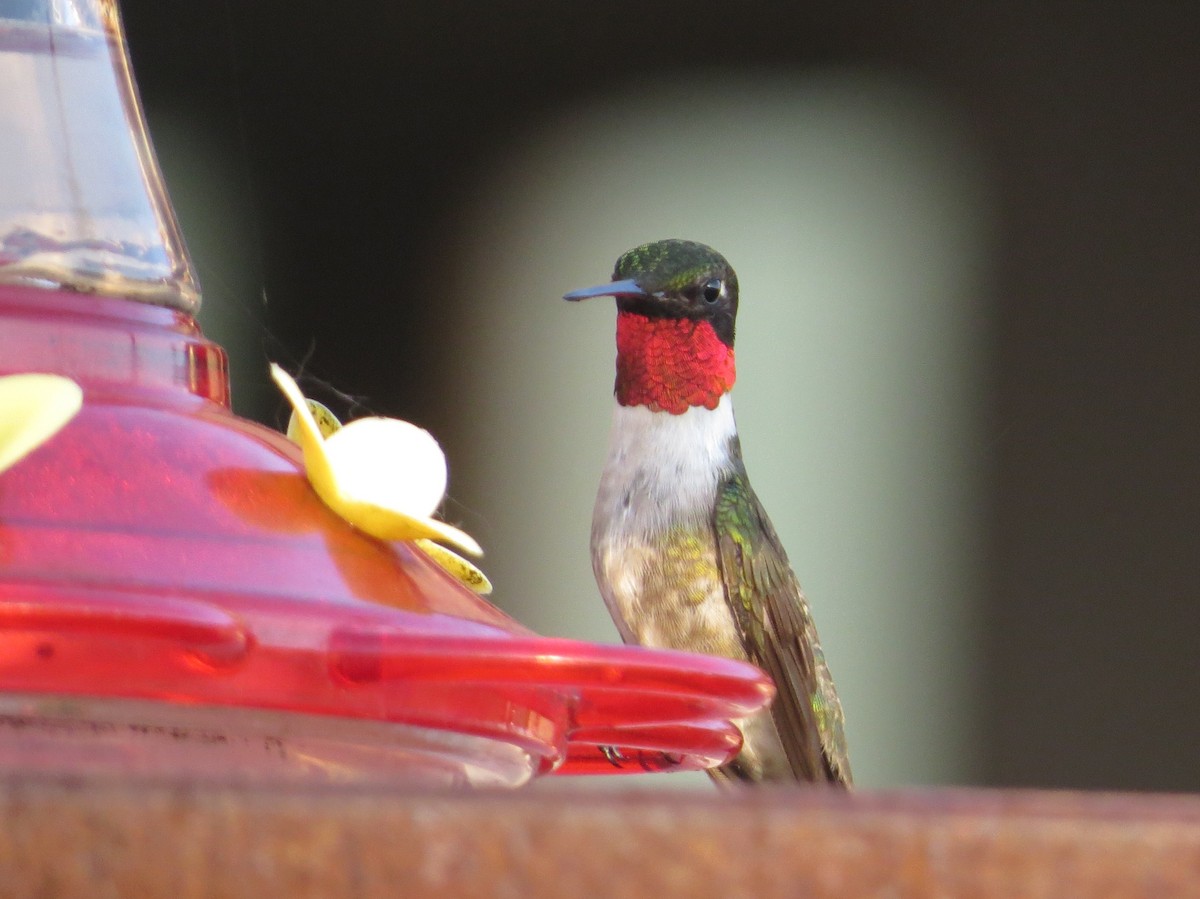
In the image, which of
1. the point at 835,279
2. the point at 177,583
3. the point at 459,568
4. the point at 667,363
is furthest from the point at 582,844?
the point at 835,279

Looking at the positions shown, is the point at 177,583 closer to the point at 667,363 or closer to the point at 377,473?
the point at 377,473

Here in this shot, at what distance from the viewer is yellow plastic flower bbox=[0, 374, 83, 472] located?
0.62m

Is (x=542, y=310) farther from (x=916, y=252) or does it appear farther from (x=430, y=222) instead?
(x=916, y=252)

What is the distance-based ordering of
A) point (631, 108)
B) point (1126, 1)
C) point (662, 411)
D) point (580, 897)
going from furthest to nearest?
1. point (631, 108)
2. point (1126, 1)
3. point (662, 411)
4. point (580, 897)

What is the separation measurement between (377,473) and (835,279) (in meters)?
3.18

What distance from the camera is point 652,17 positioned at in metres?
3.76

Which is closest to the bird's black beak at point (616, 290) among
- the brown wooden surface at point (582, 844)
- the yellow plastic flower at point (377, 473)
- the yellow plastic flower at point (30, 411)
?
the yellow plastic flower at point (377, 473)

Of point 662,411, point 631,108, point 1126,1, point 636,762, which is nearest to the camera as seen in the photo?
point 636,762

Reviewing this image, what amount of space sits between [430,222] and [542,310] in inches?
12.1

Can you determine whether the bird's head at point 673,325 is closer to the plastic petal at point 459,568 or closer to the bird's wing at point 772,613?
the bird's wing at point 772,613

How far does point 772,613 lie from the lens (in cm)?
239

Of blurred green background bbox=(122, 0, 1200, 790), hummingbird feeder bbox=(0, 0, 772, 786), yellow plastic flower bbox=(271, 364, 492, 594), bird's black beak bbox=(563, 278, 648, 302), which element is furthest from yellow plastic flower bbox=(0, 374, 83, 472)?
blurred green background bbox=(122, 0, 1200, 790)

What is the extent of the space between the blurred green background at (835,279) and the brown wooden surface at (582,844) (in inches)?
128

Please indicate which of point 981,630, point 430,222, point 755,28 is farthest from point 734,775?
point 755,28
